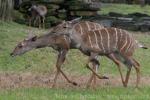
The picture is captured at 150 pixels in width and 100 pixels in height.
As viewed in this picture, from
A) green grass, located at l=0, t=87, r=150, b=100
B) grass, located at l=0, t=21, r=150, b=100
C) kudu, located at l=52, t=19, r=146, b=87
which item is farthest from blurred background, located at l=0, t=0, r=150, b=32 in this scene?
green grass, located at l=0, t=87, r=150, b=100

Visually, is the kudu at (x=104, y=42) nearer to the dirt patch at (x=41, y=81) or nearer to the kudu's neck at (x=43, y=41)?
the kudu's neck at (x=43, y=41)

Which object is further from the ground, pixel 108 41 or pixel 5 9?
pixel 108 41

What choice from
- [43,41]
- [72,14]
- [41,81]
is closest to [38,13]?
[72,14]

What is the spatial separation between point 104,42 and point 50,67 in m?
4.27

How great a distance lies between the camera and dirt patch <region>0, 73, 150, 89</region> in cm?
1266

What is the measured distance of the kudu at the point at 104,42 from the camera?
39.7ft

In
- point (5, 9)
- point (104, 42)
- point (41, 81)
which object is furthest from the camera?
point (5, 9)

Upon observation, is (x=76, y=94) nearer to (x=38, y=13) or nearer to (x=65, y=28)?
(x=65, y=28)

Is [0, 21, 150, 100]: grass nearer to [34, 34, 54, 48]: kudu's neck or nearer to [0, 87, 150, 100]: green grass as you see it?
[0, 87, 150, 100]: green grass

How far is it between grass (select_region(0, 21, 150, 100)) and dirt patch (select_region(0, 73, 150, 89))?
2.66 feet

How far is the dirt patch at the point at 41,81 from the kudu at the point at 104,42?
0.73 metres

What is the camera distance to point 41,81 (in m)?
13.6

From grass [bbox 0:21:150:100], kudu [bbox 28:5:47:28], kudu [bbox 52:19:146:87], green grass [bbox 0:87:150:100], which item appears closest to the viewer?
green grass [bbox 0:87:150:100]

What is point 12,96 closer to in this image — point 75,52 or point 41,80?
point 41,80
